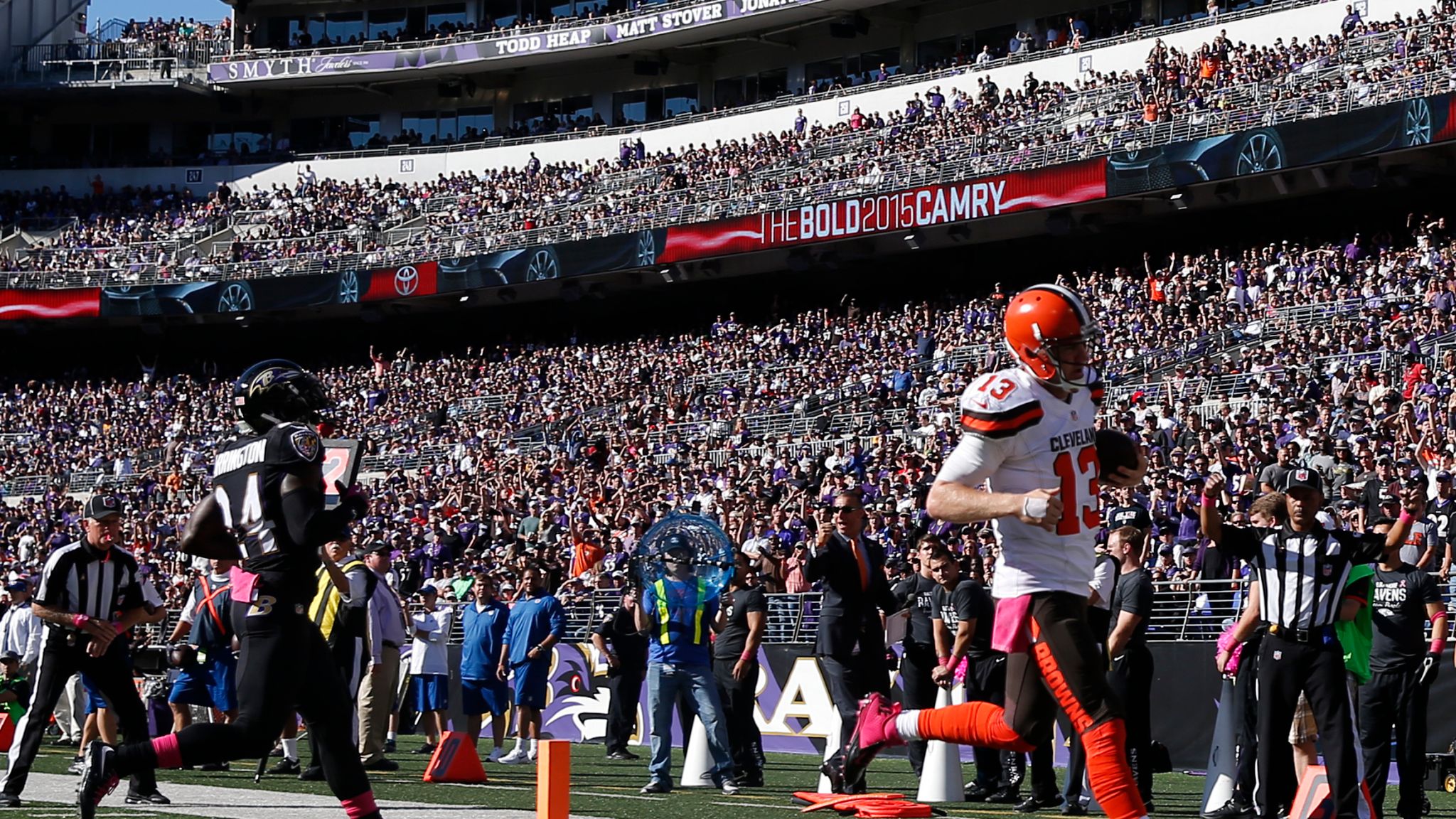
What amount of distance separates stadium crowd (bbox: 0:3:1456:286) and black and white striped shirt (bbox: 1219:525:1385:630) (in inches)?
810

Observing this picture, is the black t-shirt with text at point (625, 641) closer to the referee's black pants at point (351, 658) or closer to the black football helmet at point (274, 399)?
the referee's black pants at point (351, 658)

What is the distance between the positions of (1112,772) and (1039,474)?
977 mm

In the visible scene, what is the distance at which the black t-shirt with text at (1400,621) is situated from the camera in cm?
955

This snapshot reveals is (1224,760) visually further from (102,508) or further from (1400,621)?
(102,508)

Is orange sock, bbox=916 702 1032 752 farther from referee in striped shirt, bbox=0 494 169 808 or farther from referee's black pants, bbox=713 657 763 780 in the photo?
referee's black pants, bbox=713 657 763 780

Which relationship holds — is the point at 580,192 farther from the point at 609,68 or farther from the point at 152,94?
the point at 152,94

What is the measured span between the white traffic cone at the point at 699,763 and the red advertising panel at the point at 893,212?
20.9 meters

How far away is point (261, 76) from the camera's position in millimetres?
48250

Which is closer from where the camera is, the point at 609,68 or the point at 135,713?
the point at 135,713

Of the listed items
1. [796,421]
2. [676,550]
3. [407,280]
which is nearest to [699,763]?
[676,550]

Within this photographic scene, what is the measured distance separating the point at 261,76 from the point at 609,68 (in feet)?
30.6

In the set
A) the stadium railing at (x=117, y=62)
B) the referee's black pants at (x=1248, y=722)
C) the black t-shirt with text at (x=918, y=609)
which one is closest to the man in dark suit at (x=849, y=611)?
the black t-shirt with text at (x=918, y=609)

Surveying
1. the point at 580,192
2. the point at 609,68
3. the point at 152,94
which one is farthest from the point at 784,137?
the point at 152,94

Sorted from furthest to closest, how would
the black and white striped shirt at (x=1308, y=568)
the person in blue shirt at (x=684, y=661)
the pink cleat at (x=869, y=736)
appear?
1. the person in blue shirt at (x=684, y=661)
2. the black and white striped shirt at (x=1308, y=568)
3. the pink cleat at (x=869, y=736)
